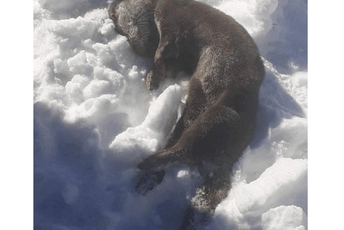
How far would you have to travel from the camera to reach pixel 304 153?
121 inches

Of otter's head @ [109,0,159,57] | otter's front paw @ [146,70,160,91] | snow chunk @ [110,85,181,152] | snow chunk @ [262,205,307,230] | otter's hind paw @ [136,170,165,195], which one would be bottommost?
snow chunk @ [262,205,307,230]

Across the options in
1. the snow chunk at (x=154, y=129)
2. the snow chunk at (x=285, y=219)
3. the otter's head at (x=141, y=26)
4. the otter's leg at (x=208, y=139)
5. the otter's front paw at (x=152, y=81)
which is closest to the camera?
the snow chunk at (x=285, y=219)

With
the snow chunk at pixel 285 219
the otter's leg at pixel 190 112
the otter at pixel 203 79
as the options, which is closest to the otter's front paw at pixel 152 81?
the otter at pixel 203 79

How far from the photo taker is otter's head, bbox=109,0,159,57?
3.67 meters

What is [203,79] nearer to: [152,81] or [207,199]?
[152,81]

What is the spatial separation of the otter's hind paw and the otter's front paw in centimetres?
112

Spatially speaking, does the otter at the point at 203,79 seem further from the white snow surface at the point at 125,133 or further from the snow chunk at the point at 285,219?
the snow chunk at the point at 285,219

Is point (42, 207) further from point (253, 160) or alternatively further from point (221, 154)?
point (253, 160)

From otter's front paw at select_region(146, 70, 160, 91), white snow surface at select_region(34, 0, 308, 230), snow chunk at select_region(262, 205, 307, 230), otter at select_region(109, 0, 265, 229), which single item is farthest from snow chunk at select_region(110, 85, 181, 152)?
snow chunk at select_region(262, 205, 307, 230)

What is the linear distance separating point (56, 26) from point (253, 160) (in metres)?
2.84

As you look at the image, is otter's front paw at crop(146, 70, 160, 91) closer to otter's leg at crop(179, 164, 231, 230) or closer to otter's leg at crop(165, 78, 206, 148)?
otter's leg at crop(165, 78, 206, 148)

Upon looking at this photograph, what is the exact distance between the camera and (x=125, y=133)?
2.95m

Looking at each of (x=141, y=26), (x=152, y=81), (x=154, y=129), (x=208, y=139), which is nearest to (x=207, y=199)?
(x=208, y=139)

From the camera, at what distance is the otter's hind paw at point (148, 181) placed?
276 centimetres
